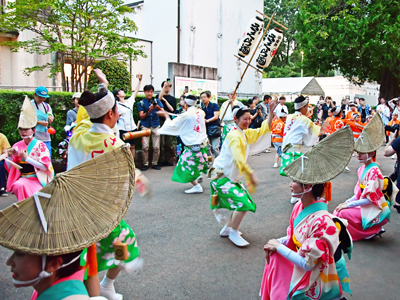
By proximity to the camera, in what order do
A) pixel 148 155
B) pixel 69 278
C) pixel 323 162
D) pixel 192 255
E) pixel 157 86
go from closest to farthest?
1. pixel 69 278
2. pixel 323 162
3. pixel 192 255
4. pixel 148 155
5. pixel 157 86

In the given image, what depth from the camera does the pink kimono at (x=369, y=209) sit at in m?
4.19

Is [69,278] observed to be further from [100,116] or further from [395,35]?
[395,35]

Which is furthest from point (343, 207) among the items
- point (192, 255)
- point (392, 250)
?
point (192, 255)

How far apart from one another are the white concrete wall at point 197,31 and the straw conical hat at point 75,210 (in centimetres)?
1798

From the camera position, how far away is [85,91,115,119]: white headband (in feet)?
8.71

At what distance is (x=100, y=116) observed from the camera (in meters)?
2.71

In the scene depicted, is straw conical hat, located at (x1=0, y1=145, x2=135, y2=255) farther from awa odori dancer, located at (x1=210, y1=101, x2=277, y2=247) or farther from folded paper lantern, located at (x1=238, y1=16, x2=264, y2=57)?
folded paper lantern, located at (x1=238, y1=16, x2=264, y2=57)

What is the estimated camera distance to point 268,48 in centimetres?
906

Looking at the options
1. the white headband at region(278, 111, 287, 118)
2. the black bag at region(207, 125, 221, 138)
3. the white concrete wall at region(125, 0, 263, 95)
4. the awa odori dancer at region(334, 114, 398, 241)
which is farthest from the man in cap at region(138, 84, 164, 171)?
the white concrete wall at region(125, 0, 263, 95)

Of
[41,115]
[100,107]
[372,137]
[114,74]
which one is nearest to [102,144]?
[100,107]

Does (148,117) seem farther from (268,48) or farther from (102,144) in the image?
(102,144)

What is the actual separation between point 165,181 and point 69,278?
19.8 ft

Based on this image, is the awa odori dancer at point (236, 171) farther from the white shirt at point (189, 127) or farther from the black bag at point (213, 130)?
the black bag at point (213, 130)

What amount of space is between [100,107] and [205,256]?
2263 millimetres
